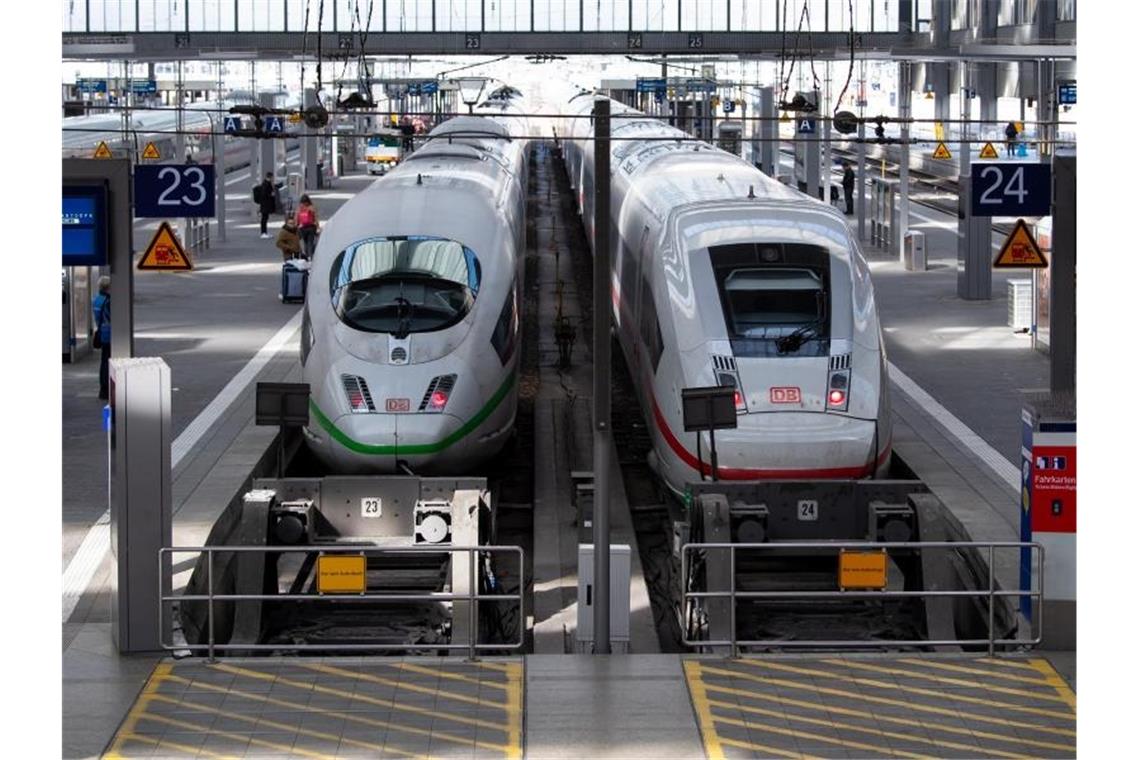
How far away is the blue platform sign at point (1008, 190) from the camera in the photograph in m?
25.5

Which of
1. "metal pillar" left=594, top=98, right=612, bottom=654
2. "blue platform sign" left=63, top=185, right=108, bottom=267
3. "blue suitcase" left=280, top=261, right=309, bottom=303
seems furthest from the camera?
"blue suitcase" left=280, top=261, right=309, bottom=303

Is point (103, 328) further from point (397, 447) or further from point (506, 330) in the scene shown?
point (397, 447)

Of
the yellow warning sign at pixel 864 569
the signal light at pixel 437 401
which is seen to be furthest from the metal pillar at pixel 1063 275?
the signal light at pixel 437 401

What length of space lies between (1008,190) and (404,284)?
8.50 meters

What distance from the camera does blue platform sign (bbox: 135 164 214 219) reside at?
78.1 ft

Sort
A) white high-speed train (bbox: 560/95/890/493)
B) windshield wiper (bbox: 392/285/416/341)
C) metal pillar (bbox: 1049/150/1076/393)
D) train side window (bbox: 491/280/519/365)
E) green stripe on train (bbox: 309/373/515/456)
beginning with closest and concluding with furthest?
metal pillar (bbox: 1049/150/1076/393) < white high-speed train (bbox: 560/95/890/493) < green stripe on train (bbox: 309/373/515/456) < windshield wiper (bbox: 392/285/416/341) < train side window (bbox: 491/280/519/365)

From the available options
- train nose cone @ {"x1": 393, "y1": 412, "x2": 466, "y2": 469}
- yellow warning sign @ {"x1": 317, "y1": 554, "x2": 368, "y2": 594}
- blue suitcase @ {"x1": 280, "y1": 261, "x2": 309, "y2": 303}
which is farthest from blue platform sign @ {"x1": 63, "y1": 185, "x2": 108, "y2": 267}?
blue suitcase @ {"x1": 280, "y1": 261, "x2": 309, "y2": 303}

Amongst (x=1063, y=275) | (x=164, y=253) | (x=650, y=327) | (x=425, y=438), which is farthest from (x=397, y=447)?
(x=164, y=253)

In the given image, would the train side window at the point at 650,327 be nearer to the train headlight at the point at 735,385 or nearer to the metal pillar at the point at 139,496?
the train headlight at the point at 735,385

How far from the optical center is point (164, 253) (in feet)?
84.4

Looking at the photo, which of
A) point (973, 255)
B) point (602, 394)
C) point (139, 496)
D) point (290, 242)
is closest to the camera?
point (139, 496)

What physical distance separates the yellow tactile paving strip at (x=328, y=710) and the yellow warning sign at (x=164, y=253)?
1130 cm

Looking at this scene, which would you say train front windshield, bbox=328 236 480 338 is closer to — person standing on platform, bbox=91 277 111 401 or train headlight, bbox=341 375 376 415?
train headlight, bbox=341 375 376 415
